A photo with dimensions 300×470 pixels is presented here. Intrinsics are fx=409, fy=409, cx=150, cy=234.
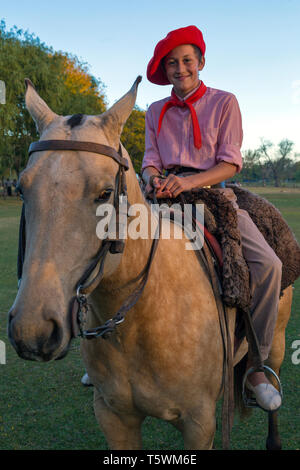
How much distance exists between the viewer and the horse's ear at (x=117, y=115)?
69.4 inches

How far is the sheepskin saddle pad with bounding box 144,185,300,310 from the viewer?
243cm

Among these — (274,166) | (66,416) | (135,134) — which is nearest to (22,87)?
(135,134)

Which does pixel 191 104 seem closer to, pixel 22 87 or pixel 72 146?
pixel 72 146

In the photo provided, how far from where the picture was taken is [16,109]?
26.9 m

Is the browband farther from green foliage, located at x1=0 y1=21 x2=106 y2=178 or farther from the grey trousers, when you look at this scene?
green foliage, located at x1=0 y1=21 x2=106 y2=178

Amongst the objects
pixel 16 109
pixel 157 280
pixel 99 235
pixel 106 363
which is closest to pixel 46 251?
pixel 99 235

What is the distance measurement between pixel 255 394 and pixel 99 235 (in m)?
1.80

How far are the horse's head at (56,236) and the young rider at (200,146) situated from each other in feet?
3.33

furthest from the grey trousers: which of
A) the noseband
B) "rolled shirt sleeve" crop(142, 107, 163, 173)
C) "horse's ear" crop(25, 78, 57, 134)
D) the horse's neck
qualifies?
"horse's ear" crop(25, 78, 57, 134)

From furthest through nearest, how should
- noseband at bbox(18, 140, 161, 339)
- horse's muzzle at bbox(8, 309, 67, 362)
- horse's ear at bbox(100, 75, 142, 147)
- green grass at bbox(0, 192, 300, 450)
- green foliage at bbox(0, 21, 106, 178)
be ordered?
1. green foliage at bbox(0, 21, 106, 178)
2. green grass at bbox(0, 192, 300, 450)
3. horse's ear at bbox(100, 75, 142, 147)
4. noseband at bbox(18, 140, 161, 339)
5. horse's muzzle at bbox(8, 309, 67, 362)

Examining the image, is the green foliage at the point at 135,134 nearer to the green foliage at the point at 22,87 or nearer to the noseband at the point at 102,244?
the green foliage at the point at 22,87

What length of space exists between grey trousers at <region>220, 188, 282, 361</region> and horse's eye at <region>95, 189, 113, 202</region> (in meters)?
1.36

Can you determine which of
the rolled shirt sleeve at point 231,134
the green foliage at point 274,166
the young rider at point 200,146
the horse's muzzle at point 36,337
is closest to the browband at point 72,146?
the horse's muzzle at point 36,337
